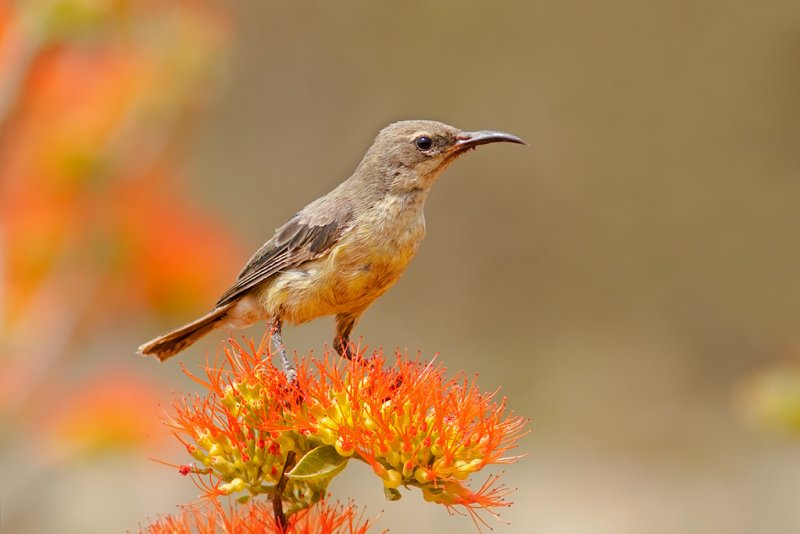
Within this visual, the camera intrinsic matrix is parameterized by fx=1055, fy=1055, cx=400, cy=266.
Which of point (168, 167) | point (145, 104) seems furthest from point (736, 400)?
point (145, 104)

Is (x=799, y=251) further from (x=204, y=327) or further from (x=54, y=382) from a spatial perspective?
(x=204, y=327)

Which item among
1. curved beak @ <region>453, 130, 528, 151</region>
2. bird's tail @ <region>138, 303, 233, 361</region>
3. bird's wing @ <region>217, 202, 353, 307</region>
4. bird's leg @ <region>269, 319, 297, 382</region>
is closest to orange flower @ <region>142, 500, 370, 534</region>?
bird's leg @ <region>269, 319, 297, 382</region>

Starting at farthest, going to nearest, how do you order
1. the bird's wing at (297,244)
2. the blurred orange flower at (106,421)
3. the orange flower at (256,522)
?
the blurred orange flower at (106,421), the bird's wing at (297,244), the orange flower at (256,522)

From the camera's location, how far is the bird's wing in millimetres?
3010

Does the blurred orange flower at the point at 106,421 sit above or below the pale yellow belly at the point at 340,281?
above

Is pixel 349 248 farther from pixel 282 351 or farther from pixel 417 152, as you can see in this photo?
pixel 282 351

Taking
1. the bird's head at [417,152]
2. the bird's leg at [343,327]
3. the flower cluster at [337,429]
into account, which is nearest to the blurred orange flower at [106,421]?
the bird's leg at [343,327]

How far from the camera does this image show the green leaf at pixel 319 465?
2.03 m

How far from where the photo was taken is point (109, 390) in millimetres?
4930

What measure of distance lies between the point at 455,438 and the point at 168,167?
3.71 meters

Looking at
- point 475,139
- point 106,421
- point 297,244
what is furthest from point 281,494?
point 106,421

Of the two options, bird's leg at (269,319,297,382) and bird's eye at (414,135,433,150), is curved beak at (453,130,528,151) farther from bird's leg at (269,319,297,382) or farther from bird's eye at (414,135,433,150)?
bird's leg at (269,319,297,382)

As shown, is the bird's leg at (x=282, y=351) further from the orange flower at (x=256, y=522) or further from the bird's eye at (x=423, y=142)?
the bird's eye at (x=423, y=142)

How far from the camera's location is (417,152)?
306 centimetres
